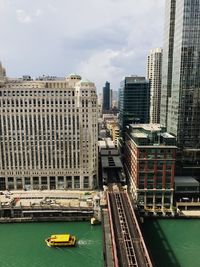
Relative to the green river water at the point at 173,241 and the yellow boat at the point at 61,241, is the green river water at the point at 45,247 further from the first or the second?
the green river water at the point at 173,241

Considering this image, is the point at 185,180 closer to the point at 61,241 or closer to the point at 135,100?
the point at 61,241

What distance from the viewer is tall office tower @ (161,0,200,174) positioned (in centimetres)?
12288

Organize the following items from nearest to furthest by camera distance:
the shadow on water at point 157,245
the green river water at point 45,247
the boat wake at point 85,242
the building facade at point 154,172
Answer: the shadow on water at point 157,245 → the green river water at point 45,247 → the boat wake at point 85,242 → the building facade at point 154,172

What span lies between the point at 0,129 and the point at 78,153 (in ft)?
123

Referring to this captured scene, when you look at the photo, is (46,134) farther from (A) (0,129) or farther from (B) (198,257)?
(B) (198,257)

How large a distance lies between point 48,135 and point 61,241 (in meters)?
52.6

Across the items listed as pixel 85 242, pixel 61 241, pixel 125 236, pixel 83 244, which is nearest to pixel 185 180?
pixel 125 236

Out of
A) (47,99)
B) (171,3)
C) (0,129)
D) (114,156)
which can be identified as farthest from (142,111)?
(0,129)

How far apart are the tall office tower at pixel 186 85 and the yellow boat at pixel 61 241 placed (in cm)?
6680

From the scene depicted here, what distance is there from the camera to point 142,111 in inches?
6964

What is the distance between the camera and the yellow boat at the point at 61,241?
3386 inches

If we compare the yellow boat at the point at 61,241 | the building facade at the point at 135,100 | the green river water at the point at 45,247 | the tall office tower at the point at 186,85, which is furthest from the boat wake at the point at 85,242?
the building facade at the point at 135,100

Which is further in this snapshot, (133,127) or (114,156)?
(114,156)

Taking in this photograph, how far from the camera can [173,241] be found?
89500 mm
